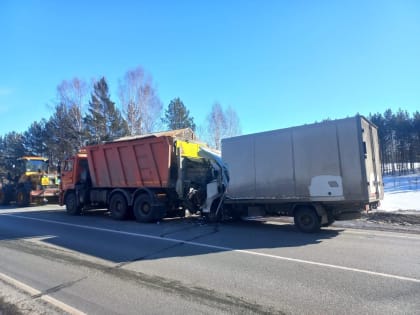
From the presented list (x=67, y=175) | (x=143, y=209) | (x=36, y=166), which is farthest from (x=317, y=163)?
(x=36, y=166)

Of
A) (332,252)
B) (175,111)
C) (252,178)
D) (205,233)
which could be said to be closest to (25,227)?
(205,233)

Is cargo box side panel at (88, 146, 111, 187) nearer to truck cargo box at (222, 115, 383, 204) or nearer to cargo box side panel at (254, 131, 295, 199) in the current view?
truck cargo box at (222, 115, 383, 204)

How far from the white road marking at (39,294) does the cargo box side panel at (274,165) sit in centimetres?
675

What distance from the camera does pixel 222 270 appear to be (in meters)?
5.92

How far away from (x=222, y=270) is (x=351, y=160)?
483cm

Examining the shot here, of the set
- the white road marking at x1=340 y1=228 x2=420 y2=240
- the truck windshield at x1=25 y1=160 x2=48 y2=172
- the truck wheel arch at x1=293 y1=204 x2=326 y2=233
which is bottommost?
the white road marking at x1=340 y1=228 x2=420 y2=240

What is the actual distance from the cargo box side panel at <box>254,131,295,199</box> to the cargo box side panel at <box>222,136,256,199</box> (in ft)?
0.64

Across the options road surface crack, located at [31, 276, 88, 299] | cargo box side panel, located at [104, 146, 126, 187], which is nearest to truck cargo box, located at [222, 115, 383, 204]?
cargo box side panel, located at [104, 146, 126, 187]

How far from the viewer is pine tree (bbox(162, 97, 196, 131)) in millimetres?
43000

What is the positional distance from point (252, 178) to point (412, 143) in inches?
2320

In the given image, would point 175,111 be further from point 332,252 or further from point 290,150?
point 332,252

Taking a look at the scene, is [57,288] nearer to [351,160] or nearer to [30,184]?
[351,160]

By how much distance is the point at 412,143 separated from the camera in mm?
59062

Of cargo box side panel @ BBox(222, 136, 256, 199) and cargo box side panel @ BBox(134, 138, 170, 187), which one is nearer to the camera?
cargo box side panel @ BBox(222, 136, 256, 199)
